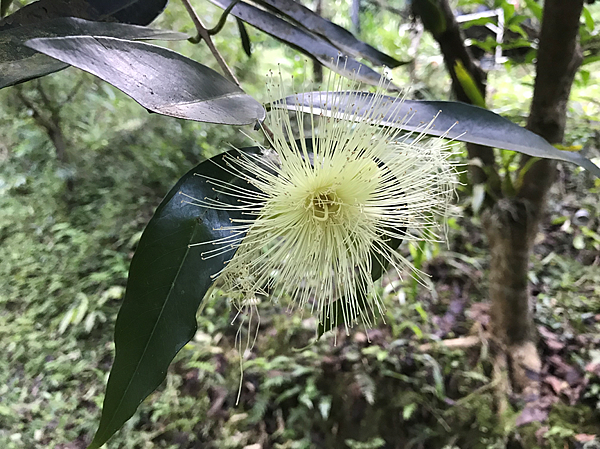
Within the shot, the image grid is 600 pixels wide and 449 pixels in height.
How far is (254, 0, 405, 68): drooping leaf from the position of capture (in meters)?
0.63

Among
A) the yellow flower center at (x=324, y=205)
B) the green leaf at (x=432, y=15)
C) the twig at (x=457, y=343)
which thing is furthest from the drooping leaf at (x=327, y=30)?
the twig at (x=457, y=343)

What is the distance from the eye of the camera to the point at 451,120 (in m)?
0.44

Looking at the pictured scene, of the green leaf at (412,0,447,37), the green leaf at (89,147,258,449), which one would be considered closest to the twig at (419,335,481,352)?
the green leaf at (412,0,447,37)

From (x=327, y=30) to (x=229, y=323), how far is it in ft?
3.55

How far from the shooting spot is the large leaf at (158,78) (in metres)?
0.24

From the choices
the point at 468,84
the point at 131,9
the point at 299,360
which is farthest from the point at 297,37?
the point at 299,360

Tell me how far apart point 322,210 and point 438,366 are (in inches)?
39.3

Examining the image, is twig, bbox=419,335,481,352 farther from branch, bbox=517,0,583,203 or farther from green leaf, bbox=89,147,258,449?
green leaf, bbox=89,147,258,449

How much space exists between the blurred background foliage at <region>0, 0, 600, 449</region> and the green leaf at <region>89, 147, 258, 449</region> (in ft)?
2.19

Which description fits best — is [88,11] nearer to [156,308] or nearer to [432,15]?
[156,308]

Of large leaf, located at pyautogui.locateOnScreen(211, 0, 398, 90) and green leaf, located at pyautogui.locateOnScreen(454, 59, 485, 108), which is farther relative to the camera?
green leaf, located at pyautogui.locateOnScreen(454, 59, 485, 108)

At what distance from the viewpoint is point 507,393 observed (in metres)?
1.17

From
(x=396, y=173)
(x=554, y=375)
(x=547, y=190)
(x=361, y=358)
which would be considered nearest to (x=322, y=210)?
(x=396, y=173)

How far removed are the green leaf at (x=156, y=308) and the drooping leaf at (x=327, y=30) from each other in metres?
0.40
